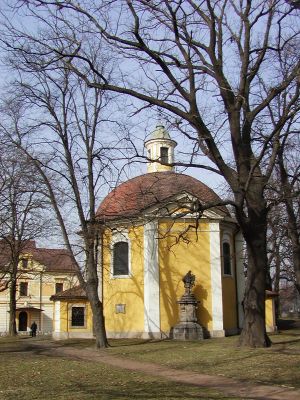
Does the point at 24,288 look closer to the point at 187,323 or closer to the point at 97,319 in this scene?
the point at 187,323

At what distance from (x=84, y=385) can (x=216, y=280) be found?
1806 centimetres

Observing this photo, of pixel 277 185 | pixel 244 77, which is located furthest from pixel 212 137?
pixel 277 185

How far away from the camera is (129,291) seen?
94.3ft

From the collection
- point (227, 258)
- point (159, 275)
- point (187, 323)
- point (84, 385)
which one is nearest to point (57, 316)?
point (159, 275)

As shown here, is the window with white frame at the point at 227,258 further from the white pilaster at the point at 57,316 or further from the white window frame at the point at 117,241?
the white pilaster at the point at 57,316

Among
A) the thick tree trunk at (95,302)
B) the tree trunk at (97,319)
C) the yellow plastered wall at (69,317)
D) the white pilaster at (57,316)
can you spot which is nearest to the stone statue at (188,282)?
the thick tree trunk at (95,302)

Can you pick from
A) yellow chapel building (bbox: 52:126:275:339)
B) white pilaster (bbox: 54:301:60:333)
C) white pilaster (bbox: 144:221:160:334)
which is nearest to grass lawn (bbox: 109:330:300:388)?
white pilaster (bbox: 144:221:160:334)

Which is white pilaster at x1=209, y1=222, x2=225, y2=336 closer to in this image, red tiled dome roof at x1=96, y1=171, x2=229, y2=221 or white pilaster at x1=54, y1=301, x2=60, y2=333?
red tiled dome roof at x1=96, y1=171, x2=229, y2=221

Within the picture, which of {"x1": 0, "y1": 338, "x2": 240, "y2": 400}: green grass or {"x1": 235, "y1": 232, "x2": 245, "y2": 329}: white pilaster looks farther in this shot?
{"x1": 235, "y1": 232, "x2": 245, "y2": 329}: white pilaster

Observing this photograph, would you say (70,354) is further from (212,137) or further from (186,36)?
(186,36)

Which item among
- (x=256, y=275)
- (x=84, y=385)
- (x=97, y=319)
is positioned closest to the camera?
(x=84, y=385)

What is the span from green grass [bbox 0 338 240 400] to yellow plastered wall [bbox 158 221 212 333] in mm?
12265

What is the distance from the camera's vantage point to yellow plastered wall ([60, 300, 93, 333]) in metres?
30.1

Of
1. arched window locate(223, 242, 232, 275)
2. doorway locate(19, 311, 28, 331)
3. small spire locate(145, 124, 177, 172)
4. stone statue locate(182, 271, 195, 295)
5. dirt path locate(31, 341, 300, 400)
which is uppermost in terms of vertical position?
small spire locate(145, 124, 177, 172)
